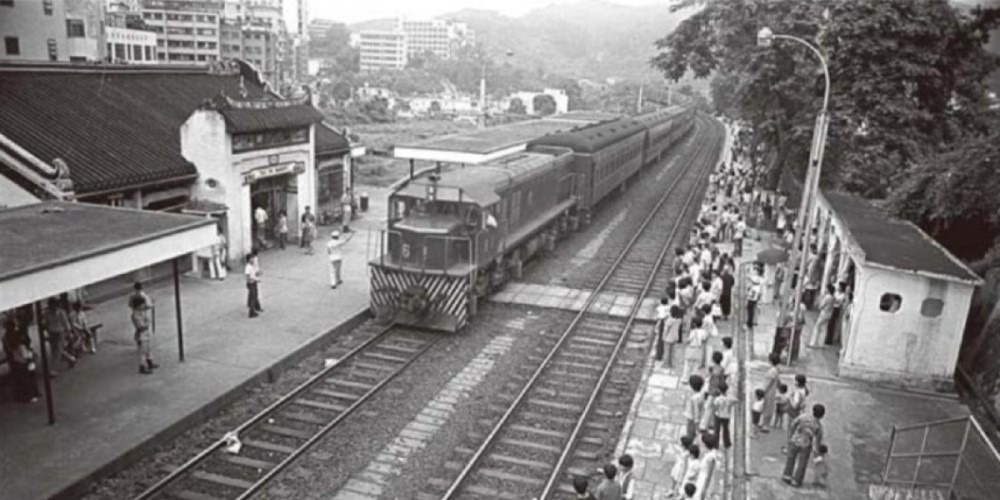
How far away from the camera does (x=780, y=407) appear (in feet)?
41.7

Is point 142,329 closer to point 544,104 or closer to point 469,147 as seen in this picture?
point 469,147

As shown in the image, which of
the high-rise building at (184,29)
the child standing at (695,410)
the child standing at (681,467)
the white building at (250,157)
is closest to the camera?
the child standing at (681,467)

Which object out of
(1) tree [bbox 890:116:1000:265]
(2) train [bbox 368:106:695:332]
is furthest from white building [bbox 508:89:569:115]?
(1) tree [bbox 890:116:1000:265]

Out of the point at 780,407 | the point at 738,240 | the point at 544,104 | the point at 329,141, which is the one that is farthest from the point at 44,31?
the point at 544,104

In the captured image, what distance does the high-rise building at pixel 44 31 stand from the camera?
1563 inches

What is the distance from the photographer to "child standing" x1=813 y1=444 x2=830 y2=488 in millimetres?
10938

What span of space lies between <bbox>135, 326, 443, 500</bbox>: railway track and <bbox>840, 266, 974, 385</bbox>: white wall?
856 cm

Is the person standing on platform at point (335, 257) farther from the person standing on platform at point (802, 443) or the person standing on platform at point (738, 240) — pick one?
the person standing on platform at point (738, 240)

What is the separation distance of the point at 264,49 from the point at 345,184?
8866 centimetres

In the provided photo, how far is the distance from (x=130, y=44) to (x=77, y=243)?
76.0 metres

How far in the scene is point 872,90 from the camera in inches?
943

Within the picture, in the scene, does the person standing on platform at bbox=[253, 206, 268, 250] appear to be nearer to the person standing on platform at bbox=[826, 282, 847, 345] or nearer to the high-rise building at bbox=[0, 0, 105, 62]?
the person standing on platform at bbox=[826, 282, 847, 345]

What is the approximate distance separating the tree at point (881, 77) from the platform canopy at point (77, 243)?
19676 mm

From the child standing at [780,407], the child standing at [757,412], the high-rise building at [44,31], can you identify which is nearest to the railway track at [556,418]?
the child standing at [757,412]
